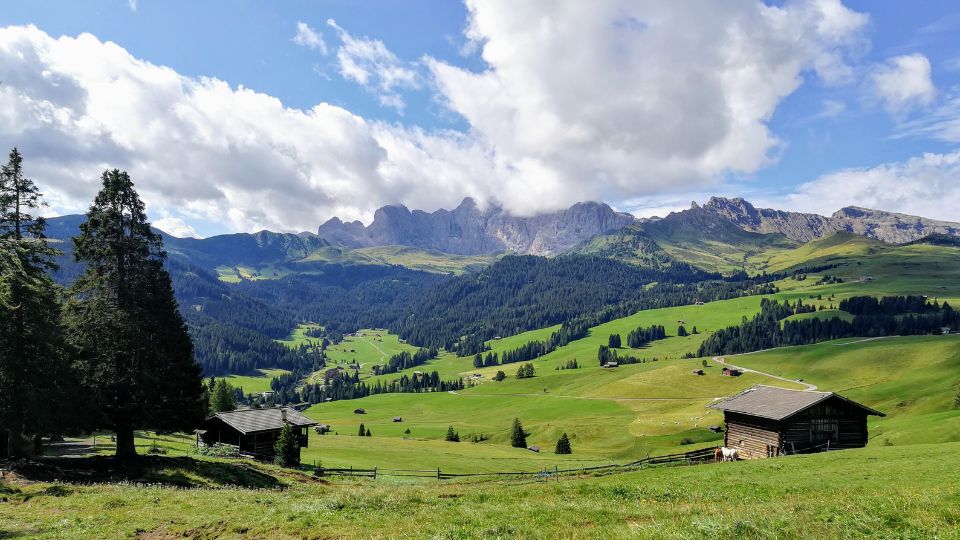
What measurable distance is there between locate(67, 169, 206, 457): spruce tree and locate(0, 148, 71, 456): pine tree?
2.22m

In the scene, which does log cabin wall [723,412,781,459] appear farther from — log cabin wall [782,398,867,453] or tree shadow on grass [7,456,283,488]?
tree shadow on grass [7,456,283,488]

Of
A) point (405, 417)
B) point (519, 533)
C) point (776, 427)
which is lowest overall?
point (405, 417)

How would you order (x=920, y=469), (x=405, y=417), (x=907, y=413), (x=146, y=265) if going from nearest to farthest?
(x=920, y=469) < (x=146, y=265) < (x=907, y=413) < (x=405, y=417)

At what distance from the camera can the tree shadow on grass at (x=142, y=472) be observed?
33.5m

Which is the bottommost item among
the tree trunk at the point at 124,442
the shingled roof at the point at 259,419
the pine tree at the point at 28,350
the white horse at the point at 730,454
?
the white horse at the point at 730,454

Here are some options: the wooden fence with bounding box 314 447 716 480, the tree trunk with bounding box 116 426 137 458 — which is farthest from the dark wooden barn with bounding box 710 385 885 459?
the tree trunk with bounding box 116 426 137 458

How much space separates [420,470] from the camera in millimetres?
58531

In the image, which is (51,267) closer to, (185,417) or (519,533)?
(185,417)

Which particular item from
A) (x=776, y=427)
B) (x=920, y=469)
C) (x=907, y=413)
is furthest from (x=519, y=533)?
(x=907, y=413)

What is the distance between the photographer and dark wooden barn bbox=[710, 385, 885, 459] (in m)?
55.5

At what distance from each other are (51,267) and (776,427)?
69334 mm

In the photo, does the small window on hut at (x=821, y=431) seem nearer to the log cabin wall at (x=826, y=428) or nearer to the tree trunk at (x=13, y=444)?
the log cabin wall at (x=826, y=428)

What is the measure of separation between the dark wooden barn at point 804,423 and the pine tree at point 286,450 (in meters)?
51.5

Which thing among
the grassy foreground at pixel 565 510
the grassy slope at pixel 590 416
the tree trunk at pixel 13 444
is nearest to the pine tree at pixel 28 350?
the tree trunk at pixel 13 444
